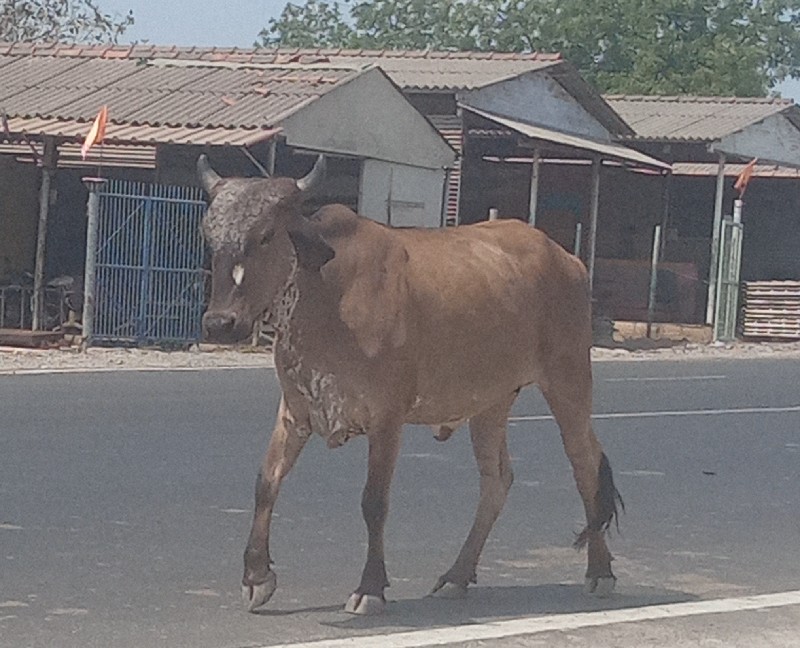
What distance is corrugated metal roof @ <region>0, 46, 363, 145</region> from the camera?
81.5 ft

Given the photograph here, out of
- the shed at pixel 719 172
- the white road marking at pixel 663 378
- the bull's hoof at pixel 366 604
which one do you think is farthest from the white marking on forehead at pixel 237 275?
the shed at pixel 719 172

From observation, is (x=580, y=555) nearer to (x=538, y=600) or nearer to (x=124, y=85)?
(x=538, y=600)

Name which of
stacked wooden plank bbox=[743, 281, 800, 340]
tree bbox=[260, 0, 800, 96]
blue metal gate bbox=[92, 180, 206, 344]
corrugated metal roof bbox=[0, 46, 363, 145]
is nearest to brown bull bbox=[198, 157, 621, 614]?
corrugated metal roof bbox=[0, 46, 363, 145]

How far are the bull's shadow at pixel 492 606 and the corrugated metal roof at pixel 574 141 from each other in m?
22.2

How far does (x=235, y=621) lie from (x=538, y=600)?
1.64 metres

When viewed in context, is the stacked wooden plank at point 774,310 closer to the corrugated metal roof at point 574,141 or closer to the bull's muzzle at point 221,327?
the corrugated metal roof at point 574,141

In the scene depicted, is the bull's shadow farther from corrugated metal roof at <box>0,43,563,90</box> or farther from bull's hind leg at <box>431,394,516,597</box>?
corrugated metal roof at <box>0,43,563,90</box>

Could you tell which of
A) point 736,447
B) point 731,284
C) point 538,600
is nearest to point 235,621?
point 538,600

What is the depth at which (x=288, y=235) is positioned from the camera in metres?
7.28

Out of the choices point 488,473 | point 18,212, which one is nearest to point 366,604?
point 488,473

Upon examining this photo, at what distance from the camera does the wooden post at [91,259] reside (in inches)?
939

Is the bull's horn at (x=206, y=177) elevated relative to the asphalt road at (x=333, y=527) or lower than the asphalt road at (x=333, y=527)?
elevated

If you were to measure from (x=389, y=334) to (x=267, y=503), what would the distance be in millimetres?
908

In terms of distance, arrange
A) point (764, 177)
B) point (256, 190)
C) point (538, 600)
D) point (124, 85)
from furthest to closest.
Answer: point (764, 177) → point (124, 85) → point (538, 600) → point (256, 190)
